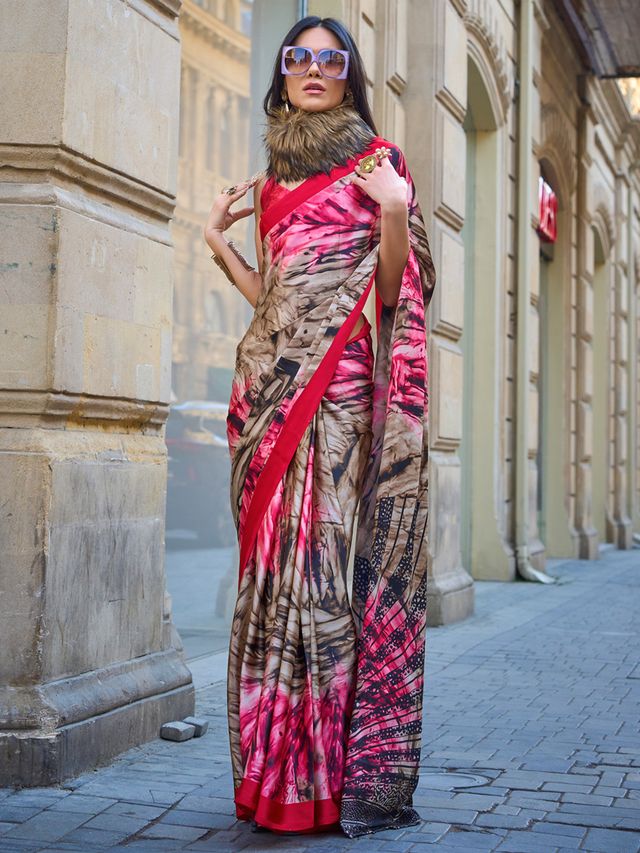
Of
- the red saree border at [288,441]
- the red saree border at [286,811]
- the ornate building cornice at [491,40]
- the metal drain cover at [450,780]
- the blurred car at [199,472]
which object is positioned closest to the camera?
the red saree border at [286,811]

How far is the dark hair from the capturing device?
3760mm

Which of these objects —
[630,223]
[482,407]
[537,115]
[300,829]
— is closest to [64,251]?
[300,829]

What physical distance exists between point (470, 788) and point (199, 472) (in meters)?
2.92

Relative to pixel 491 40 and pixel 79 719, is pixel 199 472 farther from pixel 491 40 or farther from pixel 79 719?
pixel 491 40

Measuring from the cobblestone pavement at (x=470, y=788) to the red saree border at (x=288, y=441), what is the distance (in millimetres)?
697

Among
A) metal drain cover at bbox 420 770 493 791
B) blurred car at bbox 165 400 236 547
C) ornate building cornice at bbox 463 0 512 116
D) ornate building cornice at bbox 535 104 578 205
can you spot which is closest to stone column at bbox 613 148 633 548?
ornate building cornice at bbox 535 104 578 205

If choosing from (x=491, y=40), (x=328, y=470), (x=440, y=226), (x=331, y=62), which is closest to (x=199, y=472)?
(x=440, y=226)

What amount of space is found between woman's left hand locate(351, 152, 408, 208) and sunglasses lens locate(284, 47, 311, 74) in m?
0.33

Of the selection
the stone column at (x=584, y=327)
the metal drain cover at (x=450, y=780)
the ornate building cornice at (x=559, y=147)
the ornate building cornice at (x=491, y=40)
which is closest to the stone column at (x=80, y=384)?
the metal drain cover at (x=450, y=780)

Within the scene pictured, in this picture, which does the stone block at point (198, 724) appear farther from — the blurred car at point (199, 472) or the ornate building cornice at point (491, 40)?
the ornate building cornice at point (491, 40)

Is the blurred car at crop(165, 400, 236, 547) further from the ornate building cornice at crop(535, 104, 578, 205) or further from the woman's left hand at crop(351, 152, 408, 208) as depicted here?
the ornate building cornice at crop(535, 104, 578, 205)

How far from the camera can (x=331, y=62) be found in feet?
12.3

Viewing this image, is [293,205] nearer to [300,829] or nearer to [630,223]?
[300,829]

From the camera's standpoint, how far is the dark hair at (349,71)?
3760 mm
